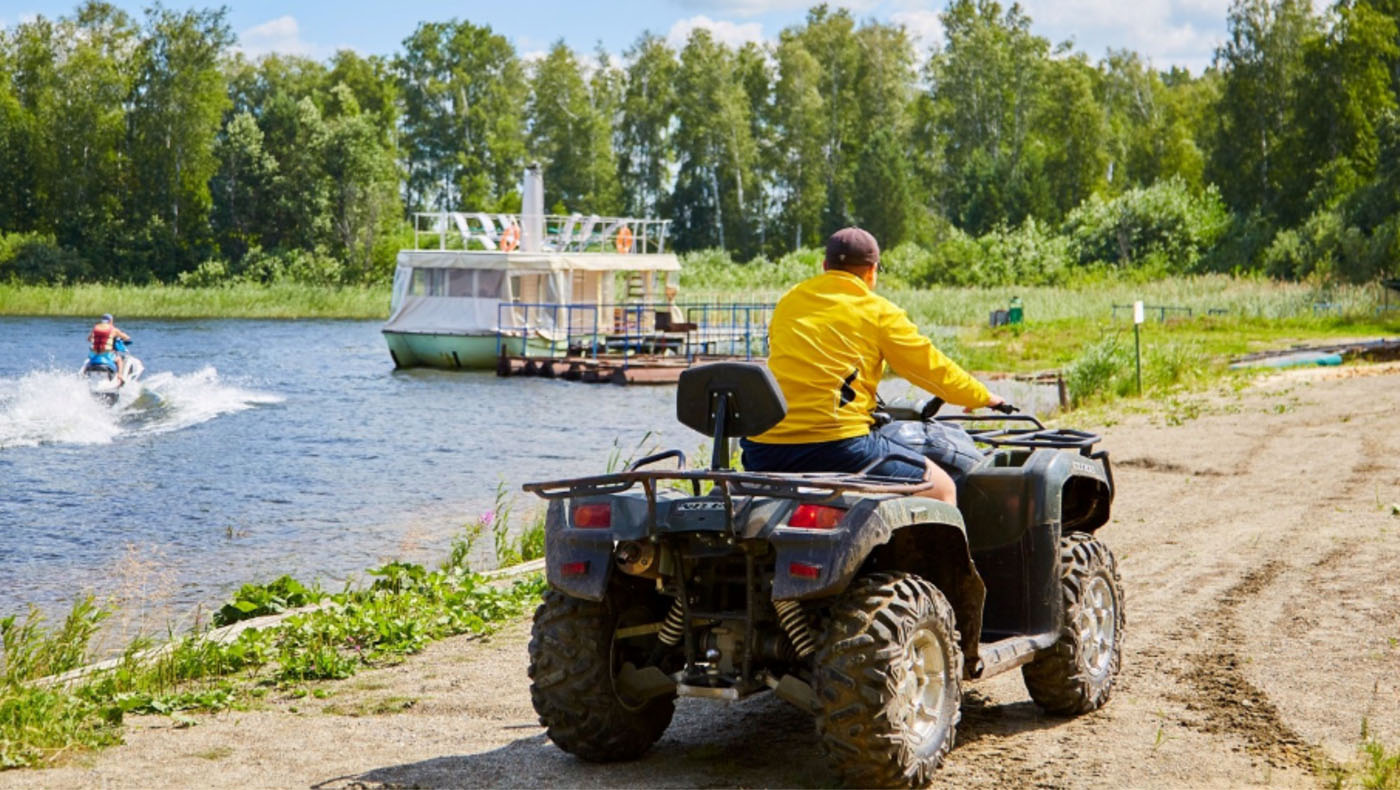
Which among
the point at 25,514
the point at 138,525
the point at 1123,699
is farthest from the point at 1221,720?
the point at 25,514

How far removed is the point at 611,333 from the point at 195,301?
30427mm

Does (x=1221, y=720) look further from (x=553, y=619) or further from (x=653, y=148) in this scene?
(x=653, y=148)

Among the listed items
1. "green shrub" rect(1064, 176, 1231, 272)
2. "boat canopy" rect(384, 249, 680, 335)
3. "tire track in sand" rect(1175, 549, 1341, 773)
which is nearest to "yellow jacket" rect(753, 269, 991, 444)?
"tire track in sand" rect(1175, 549, 1341, 773)

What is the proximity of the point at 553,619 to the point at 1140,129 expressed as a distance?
285 feet

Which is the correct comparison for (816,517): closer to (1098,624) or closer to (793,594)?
(793,594)

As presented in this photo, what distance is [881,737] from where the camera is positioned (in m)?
5.34

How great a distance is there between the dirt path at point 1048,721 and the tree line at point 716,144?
5143 centimetres

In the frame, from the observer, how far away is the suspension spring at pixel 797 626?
5.52 m

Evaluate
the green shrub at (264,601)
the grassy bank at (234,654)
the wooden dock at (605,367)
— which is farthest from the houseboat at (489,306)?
the grassy bank at (234,654)

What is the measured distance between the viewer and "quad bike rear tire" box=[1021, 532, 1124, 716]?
6.54m

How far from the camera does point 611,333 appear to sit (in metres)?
43.4

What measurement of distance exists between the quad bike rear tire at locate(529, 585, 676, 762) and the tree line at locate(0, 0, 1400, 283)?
2186 inches

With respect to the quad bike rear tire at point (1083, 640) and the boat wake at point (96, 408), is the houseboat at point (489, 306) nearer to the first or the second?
the boat wake at point (96, 408)

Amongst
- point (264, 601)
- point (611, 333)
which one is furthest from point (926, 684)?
point (611, 333)
